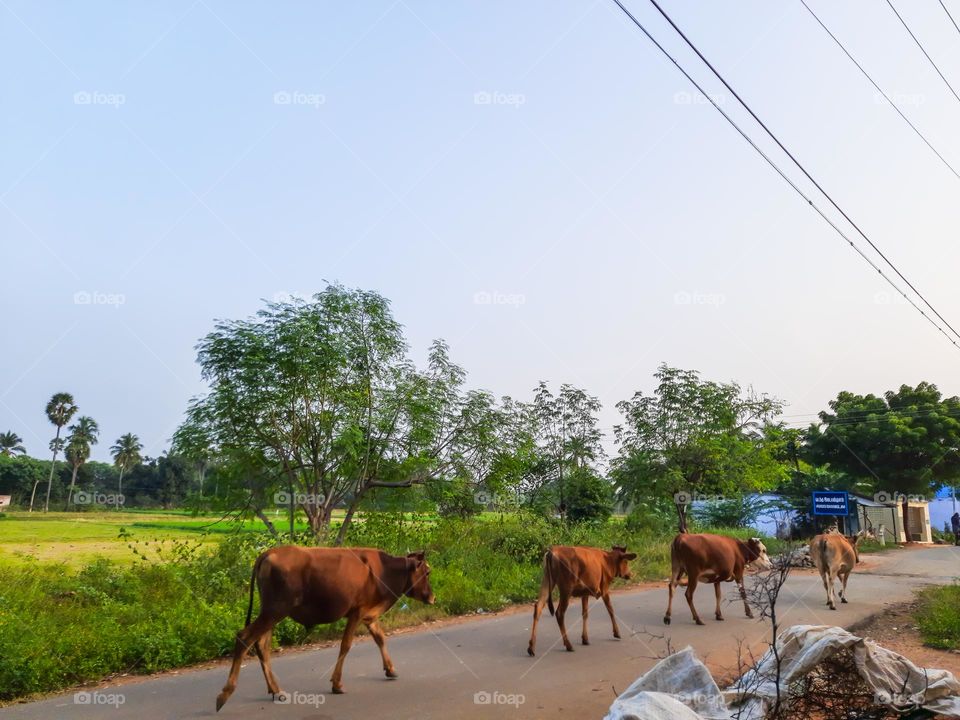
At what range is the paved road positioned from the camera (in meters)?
6.28

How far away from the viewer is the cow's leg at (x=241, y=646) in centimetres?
609

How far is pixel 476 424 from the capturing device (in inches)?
668

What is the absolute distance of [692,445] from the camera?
81.7ft

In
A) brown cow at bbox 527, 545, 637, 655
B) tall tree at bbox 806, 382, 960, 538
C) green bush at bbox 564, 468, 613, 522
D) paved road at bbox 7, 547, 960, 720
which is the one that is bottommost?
paved road at bbox 7, 547, 960, 720

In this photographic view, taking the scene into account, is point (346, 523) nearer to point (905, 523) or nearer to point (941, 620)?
point (941, 620)

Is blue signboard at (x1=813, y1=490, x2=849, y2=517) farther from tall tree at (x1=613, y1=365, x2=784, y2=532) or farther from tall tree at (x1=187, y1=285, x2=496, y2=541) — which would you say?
tall tree at (x1=187, y1=285, x2=496, y2=541)

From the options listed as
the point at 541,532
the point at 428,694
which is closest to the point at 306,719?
the point at 428,694

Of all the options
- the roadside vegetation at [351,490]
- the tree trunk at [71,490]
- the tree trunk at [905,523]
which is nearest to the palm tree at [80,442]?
the tree trunk at [71,490]

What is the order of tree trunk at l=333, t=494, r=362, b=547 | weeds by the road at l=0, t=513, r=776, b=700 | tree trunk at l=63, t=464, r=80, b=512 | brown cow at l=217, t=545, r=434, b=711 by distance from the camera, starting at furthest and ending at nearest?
tree trunk at l=63, t=464, r=80, b=512
tree trunk at l=333, t=494, r=362, b=547
weeds by the road at l=0, t=513, r=776, b=700
brown cow at l=217, t=545, r=434, b=711

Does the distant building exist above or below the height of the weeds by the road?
above

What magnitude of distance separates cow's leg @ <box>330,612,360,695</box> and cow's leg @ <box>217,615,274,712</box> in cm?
80

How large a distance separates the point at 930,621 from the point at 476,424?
987 centimetres

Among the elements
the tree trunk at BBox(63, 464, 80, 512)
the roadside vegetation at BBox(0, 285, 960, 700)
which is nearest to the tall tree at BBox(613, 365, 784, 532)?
the roadside vegetation at BBox(0, 285, 960, 700)

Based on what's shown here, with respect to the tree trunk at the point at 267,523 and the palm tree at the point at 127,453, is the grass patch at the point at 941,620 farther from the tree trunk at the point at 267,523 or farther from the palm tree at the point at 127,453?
the palm tree at the point at 127,453
